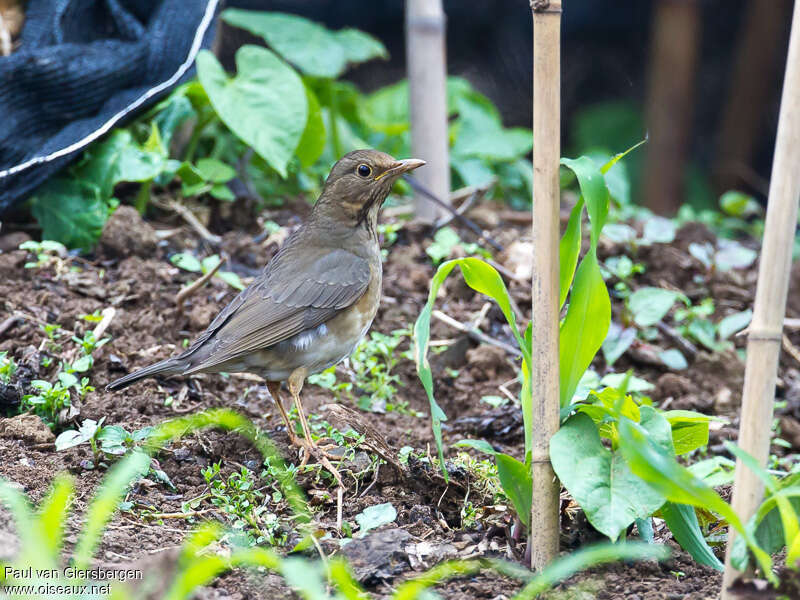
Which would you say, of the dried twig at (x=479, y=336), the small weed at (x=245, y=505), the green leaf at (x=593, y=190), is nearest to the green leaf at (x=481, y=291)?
the green leaf at (x=593, y=190)

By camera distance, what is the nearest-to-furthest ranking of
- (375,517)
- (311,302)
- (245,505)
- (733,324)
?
(375,517) → (245,505) → (311,302) → (733,324)

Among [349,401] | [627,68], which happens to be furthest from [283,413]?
[627,68]

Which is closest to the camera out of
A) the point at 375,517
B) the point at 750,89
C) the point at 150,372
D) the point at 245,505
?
the point at 375,517

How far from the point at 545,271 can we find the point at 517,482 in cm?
63

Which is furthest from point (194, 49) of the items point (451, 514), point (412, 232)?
point (451, 514)

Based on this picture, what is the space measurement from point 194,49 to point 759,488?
3864 millimetres

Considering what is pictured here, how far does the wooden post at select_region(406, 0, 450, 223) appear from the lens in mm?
5285

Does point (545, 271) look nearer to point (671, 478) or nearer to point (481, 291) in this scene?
point (481, 291)

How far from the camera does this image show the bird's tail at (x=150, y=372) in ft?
11.2

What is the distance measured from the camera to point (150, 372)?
3.47 metres

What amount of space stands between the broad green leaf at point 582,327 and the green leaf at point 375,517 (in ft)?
2.16

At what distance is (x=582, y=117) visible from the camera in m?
9.92

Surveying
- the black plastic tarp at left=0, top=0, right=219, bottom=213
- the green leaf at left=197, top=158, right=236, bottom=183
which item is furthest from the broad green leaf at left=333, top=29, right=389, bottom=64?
the green leaf at left=197, top=158, right=236, bottom=183

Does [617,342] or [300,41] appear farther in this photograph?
[300,41]
